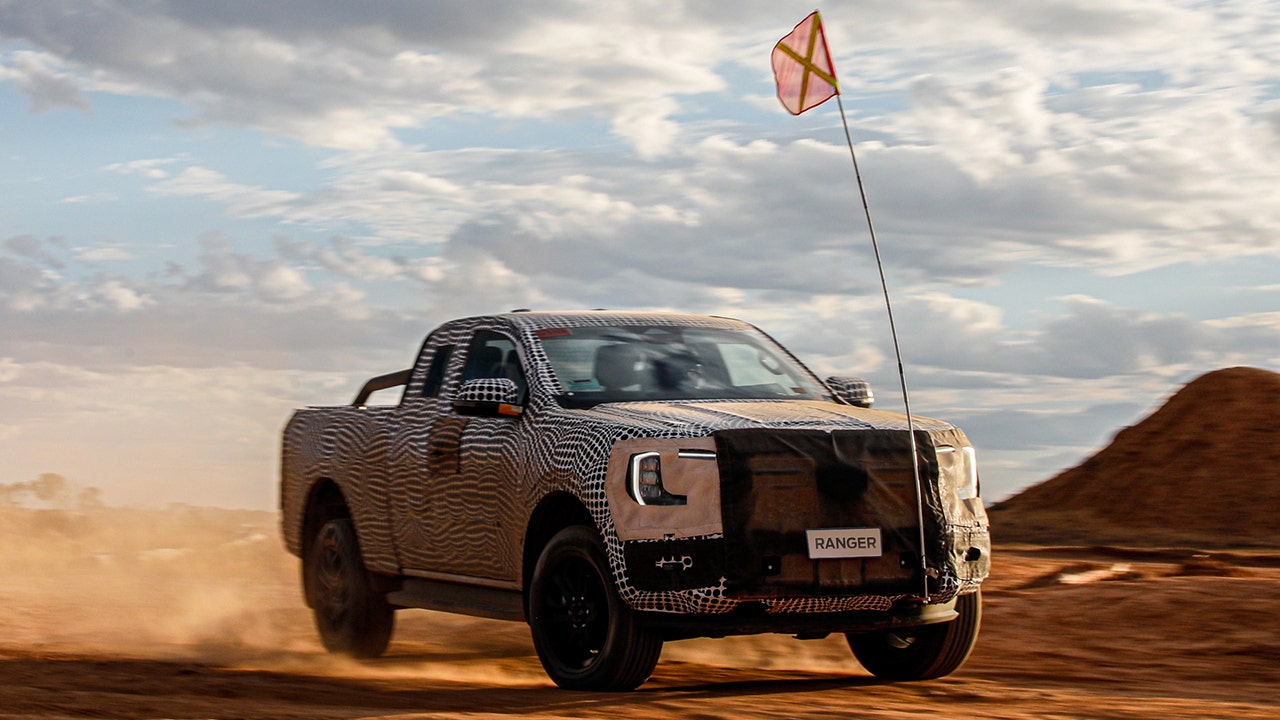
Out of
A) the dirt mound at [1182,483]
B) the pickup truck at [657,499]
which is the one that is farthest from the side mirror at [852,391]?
the dirt mound at [1182,483]

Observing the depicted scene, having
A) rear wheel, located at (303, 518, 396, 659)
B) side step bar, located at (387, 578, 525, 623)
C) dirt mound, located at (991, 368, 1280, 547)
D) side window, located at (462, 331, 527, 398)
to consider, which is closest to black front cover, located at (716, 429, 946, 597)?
side step bar, located at (387, 578, 525, 623)

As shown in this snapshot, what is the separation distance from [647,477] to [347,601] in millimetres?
3575

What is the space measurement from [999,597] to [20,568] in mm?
10286

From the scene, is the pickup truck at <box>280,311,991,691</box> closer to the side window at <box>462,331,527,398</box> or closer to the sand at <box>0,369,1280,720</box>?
the side window at <box>462,331,527,398</box>

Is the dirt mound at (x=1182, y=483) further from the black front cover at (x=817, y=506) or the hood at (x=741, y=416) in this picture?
the black front cover at (x=817, y=506)

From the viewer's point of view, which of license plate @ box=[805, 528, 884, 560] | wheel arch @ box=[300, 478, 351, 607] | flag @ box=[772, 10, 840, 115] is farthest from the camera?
wheel arch @ box=[300, 478, 351, 607]

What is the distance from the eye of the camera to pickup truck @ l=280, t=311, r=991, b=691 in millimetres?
7438

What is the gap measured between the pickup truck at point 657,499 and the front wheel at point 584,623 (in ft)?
0.04

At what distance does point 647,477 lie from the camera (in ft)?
24.5

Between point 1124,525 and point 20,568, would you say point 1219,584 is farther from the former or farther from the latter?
point 1124,525

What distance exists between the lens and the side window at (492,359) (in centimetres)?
902

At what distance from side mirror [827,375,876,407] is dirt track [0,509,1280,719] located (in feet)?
5.11

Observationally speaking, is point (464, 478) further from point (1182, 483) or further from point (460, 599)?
point (1182, 483)

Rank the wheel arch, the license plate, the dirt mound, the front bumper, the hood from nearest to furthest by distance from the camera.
A: 1. the front bumper
2. the license plate
3. the hood
4. the wheel arch
5. the dirt mound
